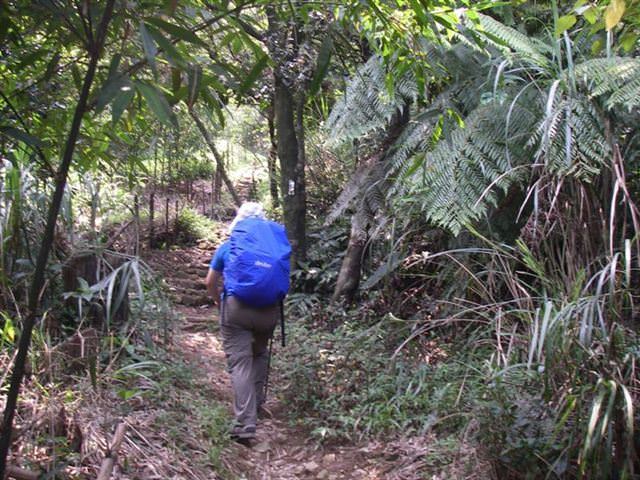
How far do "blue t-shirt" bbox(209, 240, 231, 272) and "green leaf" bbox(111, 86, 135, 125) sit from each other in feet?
10.3

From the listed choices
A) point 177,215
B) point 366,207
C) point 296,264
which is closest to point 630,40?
point 366,207

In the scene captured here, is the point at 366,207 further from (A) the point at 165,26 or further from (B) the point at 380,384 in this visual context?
(A) the point at 165,26

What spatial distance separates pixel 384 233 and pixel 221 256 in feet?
7.12

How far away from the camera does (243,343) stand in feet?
15.9

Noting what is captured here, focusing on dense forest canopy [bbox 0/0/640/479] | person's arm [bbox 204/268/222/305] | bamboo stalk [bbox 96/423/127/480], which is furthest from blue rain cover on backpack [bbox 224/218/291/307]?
bamboo stalk [bbox 96/423/127/480]

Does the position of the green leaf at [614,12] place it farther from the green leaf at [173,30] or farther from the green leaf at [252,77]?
the green leaf at [173,30]

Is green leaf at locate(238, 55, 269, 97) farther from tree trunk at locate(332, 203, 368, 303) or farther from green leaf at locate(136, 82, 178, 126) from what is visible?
tree trunk at locate(332, 203, 368, 303)

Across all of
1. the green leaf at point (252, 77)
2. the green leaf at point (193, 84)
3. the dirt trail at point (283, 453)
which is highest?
the green leaf at point (252, 77)

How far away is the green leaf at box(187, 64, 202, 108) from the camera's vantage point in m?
1.76

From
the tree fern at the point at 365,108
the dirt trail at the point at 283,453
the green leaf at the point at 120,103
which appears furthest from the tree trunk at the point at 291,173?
the green leaf at the point at 120,103

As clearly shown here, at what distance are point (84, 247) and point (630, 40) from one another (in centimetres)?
384

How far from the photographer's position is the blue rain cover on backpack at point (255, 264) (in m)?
4.57

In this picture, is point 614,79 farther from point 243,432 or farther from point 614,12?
point 243,432

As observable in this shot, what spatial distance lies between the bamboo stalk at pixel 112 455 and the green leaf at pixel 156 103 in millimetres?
2079
